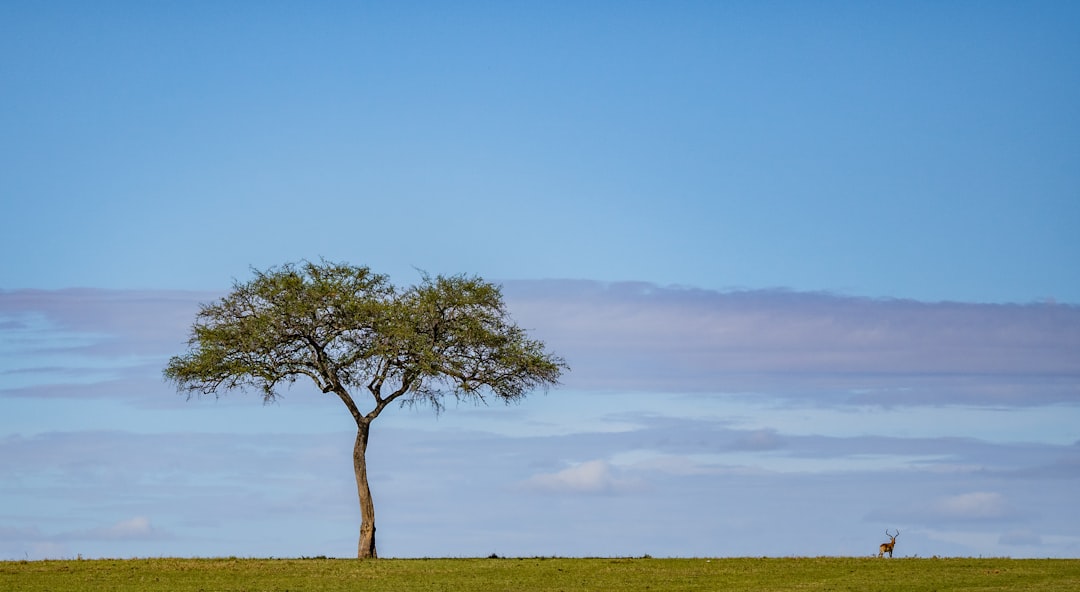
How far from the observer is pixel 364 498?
5428 cm

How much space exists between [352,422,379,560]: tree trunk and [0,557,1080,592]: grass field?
2.79 meters

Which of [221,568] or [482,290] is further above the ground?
[482,290]

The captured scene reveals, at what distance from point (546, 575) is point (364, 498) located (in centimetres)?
1066

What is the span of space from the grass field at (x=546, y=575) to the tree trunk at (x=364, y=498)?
9.15ft

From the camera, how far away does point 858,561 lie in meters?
49.8

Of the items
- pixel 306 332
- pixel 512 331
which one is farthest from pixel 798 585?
pixel 306 332

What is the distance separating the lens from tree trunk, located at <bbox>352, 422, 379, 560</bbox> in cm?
5397

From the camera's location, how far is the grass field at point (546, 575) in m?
43.4

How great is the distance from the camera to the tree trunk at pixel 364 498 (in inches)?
2125

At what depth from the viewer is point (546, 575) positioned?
46.7 m

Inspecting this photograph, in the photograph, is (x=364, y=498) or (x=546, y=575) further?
(x=364, y=498)

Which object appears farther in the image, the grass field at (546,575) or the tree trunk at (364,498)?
the tree trunk at (364,498)

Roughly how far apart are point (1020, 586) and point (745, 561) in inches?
427

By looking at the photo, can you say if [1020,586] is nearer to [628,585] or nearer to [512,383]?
[628,585]
